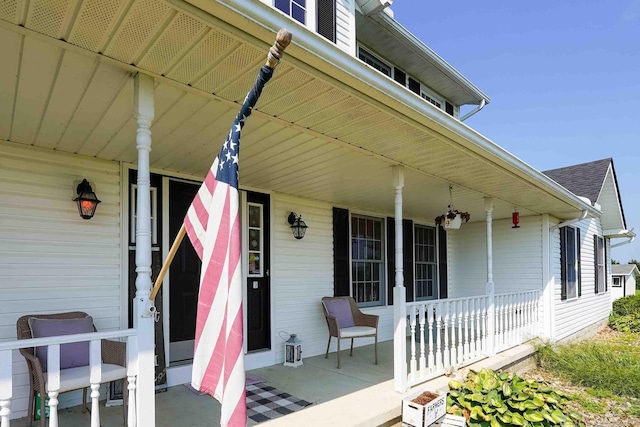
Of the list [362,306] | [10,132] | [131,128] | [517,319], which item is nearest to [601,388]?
[517,319]

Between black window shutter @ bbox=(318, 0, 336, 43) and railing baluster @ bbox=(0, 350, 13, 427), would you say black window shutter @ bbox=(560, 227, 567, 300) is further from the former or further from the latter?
railing baluster @ bbox=(0, 350, 13, 427)

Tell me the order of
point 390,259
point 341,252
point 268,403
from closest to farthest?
point 268,403 < point 341,252 < point 390,259

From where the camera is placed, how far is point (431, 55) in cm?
775

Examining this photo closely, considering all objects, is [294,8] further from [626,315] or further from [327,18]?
[626,315]

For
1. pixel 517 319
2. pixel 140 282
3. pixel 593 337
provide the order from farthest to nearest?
pixel 593 337, pixel 517 319, pixel 140 282

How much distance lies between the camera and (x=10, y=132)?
9.80 ft

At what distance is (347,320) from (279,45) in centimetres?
461

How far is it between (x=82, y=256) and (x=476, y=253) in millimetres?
7140

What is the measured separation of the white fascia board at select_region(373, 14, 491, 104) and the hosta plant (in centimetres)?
566

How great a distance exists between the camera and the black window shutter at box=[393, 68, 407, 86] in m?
7.78

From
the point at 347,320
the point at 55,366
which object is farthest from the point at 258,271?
the point at 55,366

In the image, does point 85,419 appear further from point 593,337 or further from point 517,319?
point 593,337

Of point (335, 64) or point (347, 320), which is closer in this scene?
point (335, 64)

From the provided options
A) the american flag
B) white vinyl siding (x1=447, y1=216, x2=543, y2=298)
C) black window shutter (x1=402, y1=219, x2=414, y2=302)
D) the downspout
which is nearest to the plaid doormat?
the american flag
